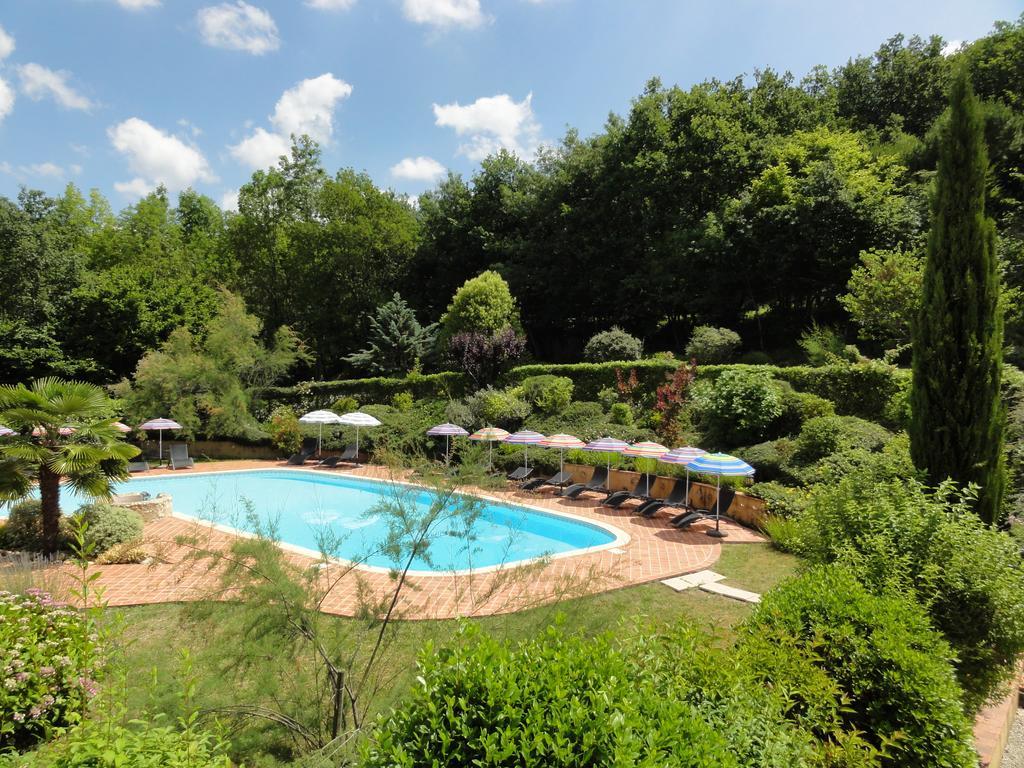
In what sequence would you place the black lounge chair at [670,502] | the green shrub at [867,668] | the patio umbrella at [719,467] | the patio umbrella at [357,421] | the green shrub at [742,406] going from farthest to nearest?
the patio umbrella at [357,421]
the green shrub at [742,406]
the black lounge chair at [670,502]
the patio umbrella at [719,467]
the green shrub at [867,668]

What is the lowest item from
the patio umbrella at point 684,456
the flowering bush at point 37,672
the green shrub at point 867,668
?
the patio umbrella at point 684,456

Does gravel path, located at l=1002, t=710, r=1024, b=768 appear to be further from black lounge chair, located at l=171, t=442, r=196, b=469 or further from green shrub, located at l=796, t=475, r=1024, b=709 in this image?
black lounge chair, located at l=171, t=442, r=196, b=469

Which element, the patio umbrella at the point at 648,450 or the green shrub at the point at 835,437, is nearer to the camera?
the green shrub at the point at 835,437

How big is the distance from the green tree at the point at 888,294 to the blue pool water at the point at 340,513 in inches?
486

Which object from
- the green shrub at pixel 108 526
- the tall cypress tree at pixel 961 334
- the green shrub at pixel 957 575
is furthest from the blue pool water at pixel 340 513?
the tall cypress tree at pixel 961 334

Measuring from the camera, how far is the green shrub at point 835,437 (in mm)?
11430

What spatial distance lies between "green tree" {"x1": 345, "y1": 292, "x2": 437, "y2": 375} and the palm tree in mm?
18770

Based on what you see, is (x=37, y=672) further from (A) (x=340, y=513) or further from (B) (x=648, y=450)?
(B) (x=648, y=450)

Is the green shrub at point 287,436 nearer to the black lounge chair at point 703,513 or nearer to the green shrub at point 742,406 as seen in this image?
the green shrub at point 742,406

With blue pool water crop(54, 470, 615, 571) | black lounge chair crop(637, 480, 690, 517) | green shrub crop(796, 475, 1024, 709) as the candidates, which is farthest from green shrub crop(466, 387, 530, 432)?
green shrub crop(796, 475, 1024, 709)

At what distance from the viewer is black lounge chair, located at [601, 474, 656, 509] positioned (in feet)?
44.2

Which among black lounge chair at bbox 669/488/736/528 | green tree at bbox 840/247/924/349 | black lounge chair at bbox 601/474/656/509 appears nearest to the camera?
black lounge chair at bbox 669/488/736/528

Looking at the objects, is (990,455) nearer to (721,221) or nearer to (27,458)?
(27,458)

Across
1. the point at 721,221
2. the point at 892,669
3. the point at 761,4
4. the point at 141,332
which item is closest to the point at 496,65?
the point at 761,4
